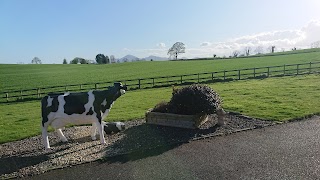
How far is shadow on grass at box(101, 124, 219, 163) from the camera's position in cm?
875

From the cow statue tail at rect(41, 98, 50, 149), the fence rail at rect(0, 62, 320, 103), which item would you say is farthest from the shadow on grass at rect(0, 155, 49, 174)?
the fence rail at rect(0, 62, 320, 103)

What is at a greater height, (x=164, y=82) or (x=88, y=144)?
(x=164, y=82)

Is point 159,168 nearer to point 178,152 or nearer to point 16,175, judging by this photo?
point 178,152

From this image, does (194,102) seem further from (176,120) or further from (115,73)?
(115,73)

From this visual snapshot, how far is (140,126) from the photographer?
12.2 m

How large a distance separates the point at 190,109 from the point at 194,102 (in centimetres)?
31

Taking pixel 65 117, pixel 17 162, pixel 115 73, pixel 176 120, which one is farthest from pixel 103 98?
pixel 115 73

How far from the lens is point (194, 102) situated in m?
11.3

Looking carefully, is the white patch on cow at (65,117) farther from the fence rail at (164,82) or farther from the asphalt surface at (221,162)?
the fence rail at (164,82)

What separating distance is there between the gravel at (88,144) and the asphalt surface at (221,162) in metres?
0.45

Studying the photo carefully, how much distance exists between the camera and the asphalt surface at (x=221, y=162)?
23.3 feet

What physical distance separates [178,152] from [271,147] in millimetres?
2505

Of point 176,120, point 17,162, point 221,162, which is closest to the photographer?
point 221,162

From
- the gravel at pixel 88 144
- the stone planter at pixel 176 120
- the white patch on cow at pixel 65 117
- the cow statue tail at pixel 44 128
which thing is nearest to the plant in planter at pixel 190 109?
the stone planter at pixel 176 120
